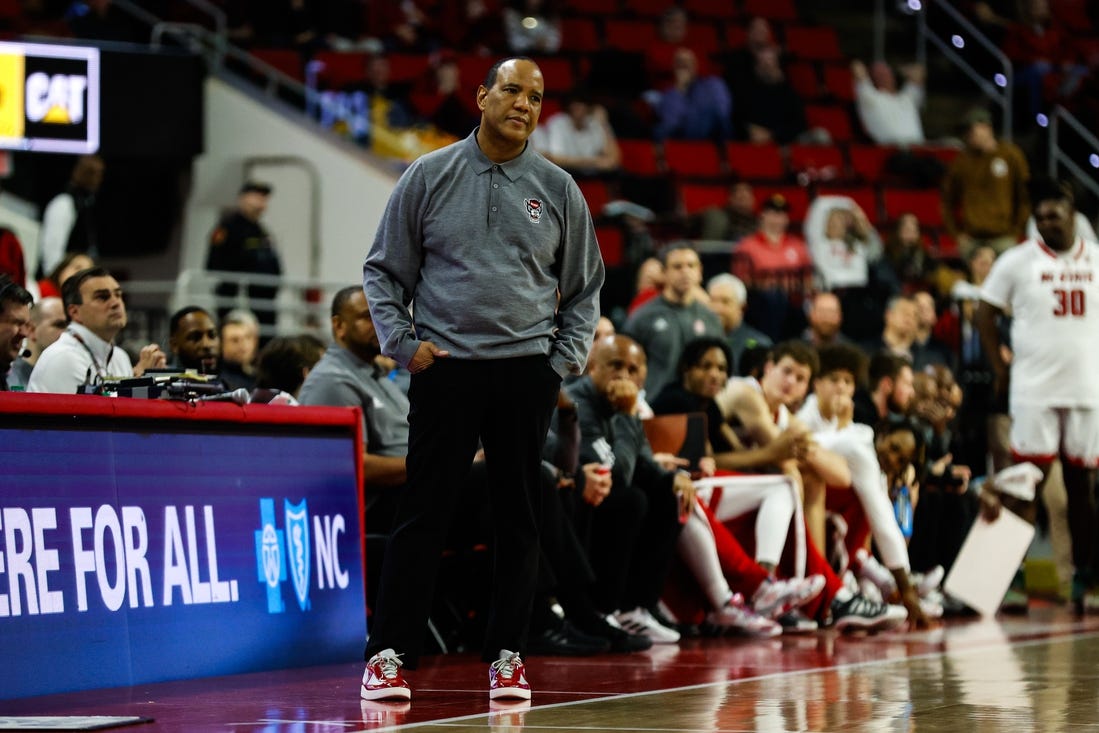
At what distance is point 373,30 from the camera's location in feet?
57.3

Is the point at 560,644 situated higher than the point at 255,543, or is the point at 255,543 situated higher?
the point at 255,543

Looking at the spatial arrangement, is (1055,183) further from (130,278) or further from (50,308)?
(130,278)

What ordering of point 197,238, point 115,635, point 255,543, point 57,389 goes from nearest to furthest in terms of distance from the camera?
point 115,635 < point 255,543 < point 57,389 < point 197,238

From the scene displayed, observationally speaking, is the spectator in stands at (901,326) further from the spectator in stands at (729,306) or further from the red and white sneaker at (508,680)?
the red and white sneaker at (508,680)

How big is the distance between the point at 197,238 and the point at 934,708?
1143 centimetres

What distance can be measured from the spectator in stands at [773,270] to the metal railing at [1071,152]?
5.44 metres

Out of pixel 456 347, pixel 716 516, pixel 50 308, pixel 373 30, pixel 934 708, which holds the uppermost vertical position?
pixel 373 30

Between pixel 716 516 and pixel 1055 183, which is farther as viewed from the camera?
pixel 1055 183

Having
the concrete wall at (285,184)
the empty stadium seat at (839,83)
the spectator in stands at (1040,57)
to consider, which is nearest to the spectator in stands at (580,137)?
the concrete wall at (285,184)

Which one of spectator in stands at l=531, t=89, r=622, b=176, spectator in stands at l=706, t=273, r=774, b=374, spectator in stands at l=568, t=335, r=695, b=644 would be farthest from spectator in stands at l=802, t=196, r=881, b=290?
spectator in stands at l=568, t=335, r=695, b=644

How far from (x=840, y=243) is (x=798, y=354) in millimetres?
5469

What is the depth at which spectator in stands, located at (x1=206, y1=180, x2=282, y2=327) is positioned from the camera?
13492 mm

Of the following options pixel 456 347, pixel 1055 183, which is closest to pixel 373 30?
pixel 1055 183

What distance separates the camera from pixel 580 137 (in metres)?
16.4
